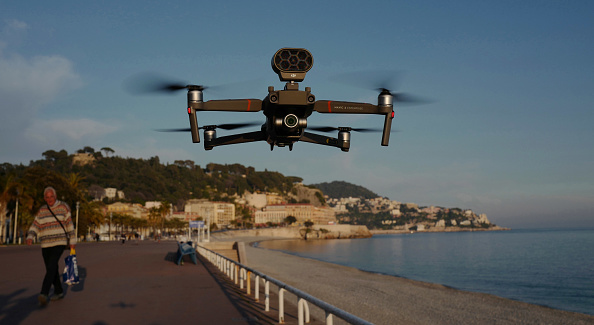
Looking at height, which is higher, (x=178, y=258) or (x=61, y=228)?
(x=61, y=228)

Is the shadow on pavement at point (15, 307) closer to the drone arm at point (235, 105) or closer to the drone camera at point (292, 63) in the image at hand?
the drone arm at point (235, 105)

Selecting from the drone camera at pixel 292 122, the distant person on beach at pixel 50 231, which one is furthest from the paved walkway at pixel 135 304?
the drone camera at pixel 292 122

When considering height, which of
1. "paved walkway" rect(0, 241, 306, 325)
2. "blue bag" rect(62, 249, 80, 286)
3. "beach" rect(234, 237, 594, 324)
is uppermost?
"blue bag" rect(62, 249, 80, 286)

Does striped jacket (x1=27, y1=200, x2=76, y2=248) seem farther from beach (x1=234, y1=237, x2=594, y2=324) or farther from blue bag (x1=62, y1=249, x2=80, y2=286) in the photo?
beach (x1=234, y1=237, x2=594, y2=324)

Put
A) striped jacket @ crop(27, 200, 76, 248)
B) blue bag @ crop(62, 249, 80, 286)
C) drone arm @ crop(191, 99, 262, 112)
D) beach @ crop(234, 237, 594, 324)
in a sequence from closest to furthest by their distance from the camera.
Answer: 1. drone arm @ crop(191, 99, 262, 112)
2. striped jacket @ crop(27, 200, 76, 248)
3. blue bag @ crop(62, 249, 80, 286)
4. beach @ crop(234, 237, 594, 324)

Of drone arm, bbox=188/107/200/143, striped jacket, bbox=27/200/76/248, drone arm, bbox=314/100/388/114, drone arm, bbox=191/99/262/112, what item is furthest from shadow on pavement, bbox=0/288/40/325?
drone arm, bbox=314/100/388/114

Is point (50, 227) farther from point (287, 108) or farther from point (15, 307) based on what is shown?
point (287, 108)

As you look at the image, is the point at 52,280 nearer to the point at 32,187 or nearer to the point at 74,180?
the point at 32,187

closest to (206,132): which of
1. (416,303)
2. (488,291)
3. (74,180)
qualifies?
(416,303)
